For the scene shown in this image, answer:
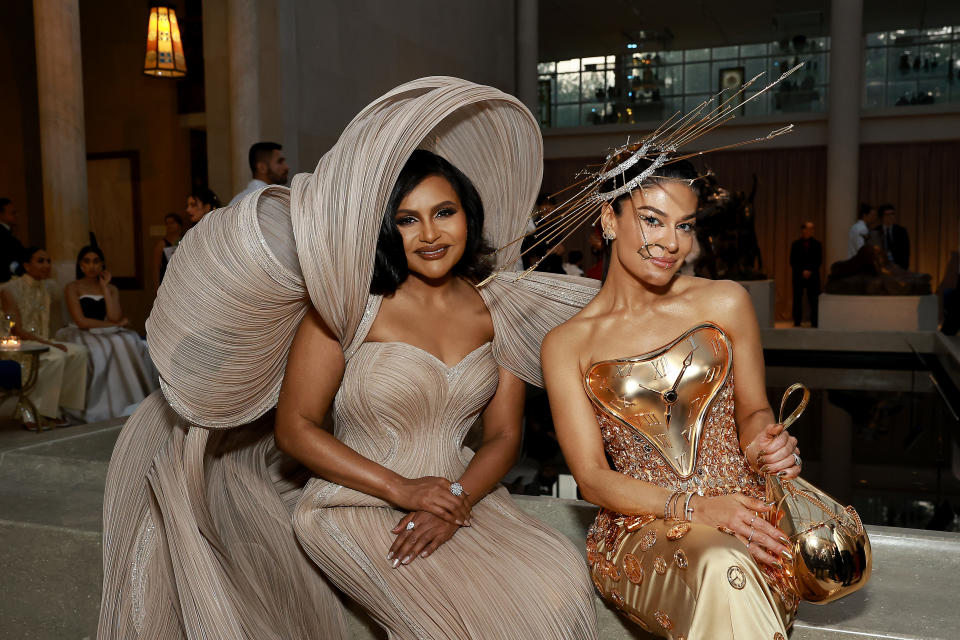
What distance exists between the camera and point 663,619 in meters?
1.73

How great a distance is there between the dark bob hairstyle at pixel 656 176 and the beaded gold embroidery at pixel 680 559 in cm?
77

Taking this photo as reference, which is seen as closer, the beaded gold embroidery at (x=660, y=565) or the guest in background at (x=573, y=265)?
the beaded gold embroidery at (x=660, y=565)

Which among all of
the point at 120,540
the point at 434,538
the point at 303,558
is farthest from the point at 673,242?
the point at 120,540

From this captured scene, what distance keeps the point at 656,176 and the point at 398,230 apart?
64 centimetres

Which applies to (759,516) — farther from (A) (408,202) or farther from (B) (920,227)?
(B) (920,227)

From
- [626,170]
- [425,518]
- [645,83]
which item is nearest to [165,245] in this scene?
[425,518]

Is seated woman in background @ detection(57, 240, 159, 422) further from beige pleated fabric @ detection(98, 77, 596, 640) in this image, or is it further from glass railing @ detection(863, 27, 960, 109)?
glass railing @ detection(863, 27, 960, 109)

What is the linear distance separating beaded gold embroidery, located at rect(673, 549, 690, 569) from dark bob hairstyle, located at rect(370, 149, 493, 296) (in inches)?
37.2

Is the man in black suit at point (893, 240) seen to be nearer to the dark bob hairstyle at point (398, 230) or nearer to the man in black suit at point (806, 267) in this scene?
the man in black suit at point (806, 267)

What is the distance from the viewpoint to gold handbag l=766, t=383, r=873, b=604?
5.46 feet

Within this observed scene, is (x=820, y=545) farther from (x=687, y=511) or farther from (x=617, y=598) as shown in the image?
(x=617, y=598)

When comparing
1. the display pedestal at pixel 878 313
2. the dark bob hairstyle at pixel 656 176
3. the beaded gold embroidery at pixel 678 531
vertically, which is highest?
the dark bob hairstyle at pixel 656 176

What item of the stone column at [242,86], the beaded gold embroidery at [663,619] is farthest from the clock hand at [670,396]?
the stone column at [242,86]

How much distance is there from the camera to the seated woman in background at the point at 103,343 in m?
6.27
